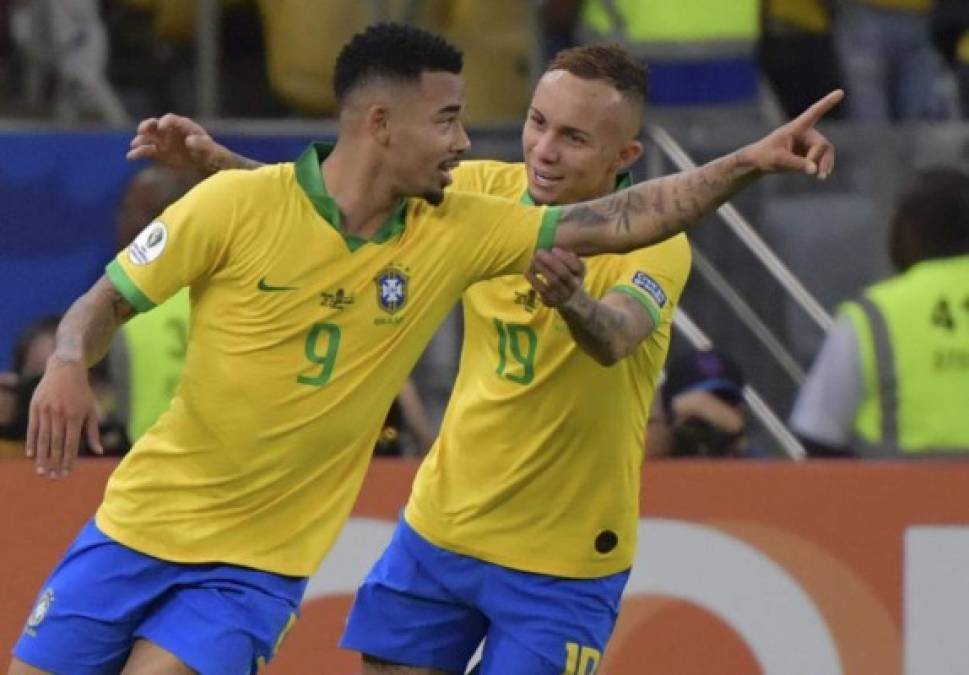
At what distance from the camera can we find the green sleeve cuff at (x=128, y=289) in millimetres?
6016

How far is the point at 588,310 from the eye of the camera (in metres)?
6.14

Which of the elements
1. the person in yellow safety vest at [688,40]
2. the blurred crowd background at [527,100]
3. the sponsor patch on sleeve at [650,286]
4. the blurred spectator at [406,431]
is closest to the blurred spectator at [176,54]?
the blurred crowd background at [527,100]

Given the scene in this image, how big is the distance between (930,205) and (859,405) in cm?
68

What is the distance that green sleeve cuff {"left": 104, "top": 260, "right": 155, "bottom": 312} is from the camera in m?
6.02

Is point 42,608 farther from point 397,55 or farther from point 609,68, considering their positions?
point 609,68

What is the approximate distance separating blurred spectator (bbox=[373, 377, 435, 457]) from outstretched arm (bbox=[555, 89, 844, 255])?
2457mm

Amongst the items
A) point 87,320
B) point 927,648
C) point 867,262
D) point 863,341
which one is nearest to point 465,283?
point 87,320

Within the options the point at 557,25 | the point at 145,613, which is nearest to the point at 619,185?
the point at 145,613

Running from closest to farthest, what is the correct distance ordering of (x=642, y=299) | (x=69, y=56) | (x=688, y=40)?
1. (x=642, y=299)
2. (x=688, y=40)
3. (x=69, y=56)

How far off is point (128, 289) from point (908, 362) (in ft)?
9.44

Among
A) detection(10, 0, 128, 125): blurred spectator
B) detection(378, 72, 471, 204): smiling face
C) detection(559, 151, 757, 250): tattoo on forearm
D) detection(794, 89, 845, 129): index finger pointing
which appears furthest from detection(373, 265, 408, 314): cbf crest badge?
detection(10, 0, 128, 125): blurred spectator

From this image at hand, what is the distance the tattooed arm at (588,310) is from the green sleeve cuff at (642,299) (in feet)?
0.05

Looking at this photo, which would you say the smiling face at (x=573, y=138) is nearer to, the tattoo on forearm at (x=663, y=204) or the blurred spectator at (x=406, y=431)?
the tattoo on forearm at (x=663, y=204)

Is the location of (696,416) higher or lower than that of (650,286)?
lower
